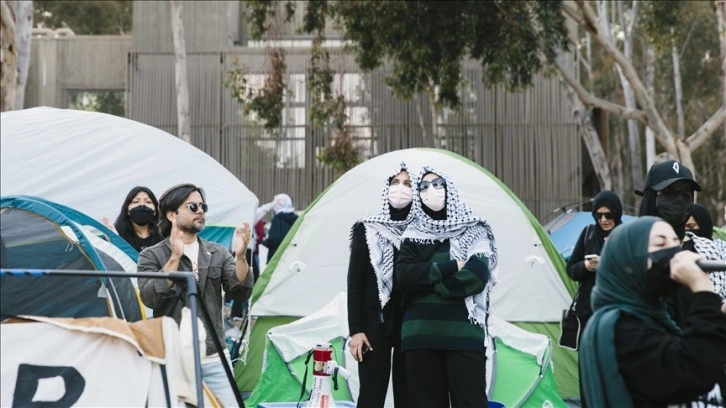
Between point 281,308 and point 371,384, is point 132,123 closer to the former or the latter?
point 281,308

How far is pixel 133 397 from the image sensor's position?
4254 mm

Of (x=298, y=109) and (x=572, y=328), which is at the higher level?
(x=298, y=109)

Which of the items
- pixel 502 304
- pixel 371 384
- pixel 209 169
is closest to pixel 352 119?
pixel 209 169

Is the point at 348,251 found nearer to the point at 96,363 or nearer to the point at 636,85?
the point at 96,363

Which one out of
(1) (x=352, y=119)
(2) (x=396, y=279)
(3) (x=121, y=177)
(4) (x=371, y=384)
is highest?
(1) (x=352, y=119)

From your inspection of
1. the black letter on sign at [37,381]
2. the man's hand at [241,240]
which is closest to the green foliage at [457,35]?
the man's hand at [241,240]

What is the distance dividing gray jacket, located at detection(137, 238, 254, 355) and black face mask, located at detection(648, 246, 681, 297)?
2.79 meters

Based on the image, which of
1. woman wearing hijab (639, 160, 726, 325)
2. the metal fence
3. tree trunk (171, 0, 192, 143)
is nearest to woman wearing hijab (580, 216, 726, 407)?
woman wearing hijab (639, 160, 726, 325)

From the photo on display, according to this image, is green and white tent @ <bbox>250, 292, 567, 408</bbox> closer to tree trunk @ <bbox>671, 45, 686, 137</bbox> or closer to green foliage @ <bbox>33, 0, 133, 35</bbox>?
tree trunk @ <bbox>671, 45, 686, 137</bbox>

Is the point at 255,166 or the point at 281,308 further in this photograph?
the point at 255,166

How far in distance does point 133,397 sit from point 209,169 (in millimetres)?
7236

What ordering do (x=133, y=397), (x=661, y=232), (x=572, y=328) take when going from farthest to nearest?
(x=572, y=328) < (x=133, y=397) < (x=661, y=232)

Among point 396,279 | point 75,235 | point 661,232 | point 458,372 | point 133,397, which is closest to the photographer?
point 661,232

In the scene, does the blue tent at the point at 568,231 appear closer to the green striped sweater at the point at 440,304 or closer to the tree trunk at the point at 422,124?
the green striped sweater at the point at 440,304
